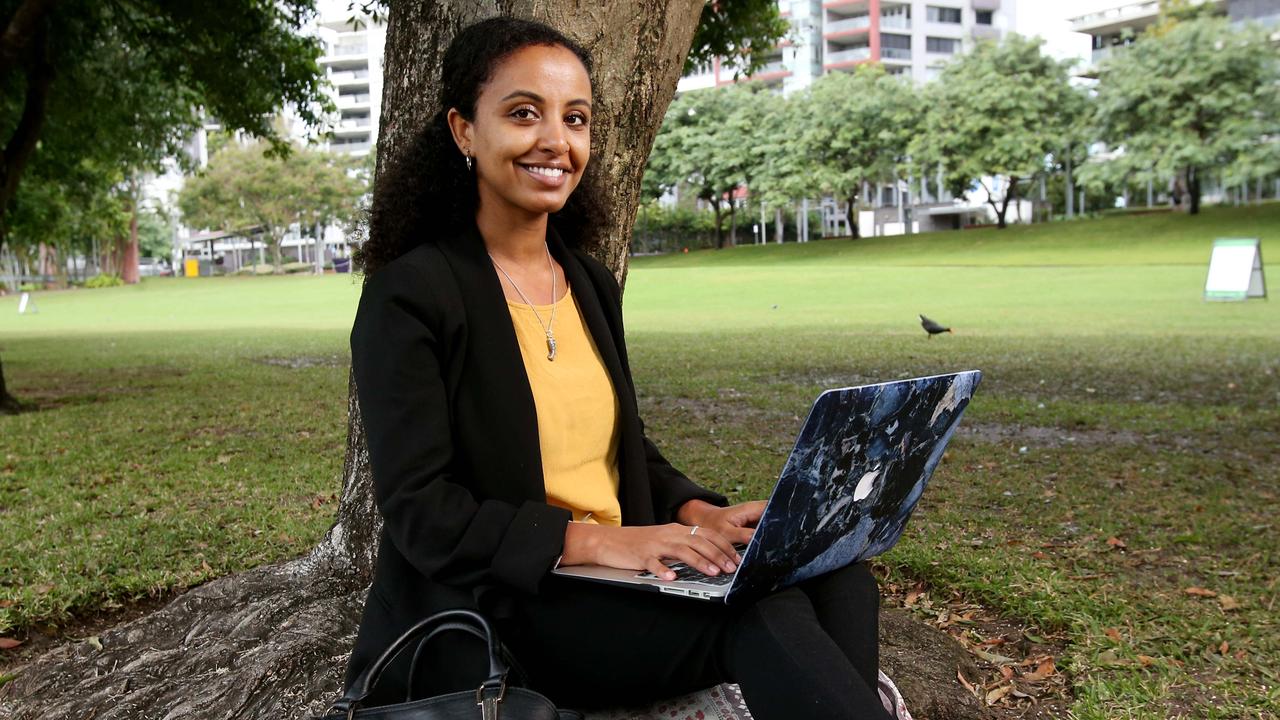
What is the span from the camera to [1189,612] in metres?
4.30

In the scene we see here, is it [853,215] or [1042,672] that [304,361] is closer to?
[1042,672]

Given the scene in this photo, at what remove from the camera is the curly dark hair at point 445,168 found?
93.9 inches

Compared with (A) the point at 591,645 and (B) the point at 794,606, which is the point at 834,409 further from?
(A) the point at 591,645

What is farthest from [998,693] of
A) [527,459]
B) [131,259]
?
[131,259]

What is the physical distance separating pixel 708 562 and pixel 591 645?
26cm

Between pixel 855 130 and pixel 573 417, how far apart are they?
173ft

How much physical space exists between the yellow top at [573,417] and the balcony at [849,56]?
281ft

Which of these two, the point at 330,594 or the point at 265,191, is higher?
the point at 265,191

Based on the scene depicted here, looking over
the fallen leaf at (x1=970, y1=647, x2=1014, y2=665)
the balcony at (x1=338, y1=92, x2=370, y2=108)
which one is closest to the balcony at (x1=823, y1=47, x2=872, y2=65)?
the balcony at (x1=338, y1=92, x2=370, y2=108)

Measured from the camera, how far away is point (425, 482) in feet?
6.87

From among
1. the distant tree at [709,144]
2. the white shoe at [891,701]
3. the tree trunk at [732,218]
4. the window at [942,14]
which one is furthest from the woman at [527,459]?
the window at [942,14]

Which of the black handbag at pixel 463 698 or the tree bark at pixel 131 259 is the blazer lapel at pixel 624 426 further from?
the tree bark at pixel 131 259

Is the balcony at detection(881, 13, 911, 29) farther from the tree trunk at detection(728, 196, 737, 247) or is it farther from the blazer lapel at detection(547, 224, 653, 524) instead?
the blazer lapel at detection(547, 224, 653, 524)

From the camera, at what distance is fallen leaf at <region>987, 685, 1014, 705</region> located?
3578 millimetres
